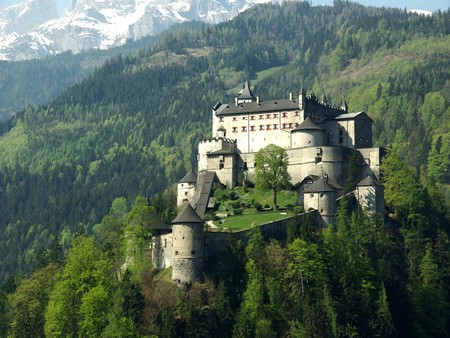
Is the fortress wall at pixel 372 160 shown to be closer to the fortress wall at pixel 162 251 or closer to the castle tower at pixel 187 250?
the fortress wall at pixel 162 251

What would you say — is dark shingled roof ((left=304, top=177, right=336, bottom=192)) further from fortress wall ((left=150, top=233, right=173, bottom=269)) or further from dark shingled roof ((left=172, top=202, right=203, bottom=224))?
fortress wall ((left=150, top=233, right=173, bottom=269))

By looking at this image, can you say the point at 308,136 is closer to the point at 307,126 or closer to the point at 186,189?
the point at 307,126

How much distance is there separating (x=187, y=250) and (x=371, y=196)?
28.0m

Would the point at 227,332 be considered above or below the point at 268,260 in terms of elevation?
below

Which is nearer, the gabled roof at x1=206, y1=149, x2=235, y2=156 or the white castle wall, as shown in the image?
the gabled roof at x1=206, y1=149, x2=235, y2=156

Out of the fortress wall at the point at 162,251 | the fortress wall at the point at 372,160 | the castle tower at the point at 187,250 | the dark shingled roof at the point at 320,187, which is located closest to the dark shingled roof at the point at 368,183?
the dark shingled roof at the point at 320,187

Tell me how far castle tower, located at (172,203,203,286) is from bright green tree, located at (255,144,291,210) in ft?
71.1

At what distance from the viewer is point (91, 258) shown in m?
115

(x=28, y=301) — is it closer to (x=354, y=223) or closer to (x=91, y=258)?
(x=91, y=258)

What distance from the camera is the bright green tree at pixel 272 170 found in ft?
422

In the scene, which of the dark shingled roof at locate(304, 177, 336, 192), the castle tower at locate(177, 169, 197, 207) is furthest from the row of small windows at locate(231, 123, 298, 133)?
the dark shingled roof at locate(304, 177, 336, 192)

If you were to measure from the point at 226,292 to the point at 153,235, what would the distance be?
13.8m

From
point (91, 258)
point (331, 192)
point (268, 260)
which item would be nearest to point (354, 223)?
point (331, 192)

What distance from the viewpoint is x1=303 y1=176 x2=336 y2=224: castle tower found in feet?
392
